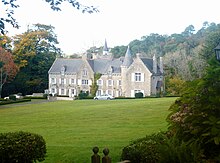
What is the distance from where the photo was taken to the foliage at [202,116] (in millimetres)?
5883

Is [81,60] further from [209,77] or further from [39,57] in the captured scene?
[209,77]

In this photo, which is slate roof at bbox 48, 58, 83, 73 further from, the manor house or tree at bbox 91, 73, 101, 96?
tree at bbox 91, 73, 101, 96

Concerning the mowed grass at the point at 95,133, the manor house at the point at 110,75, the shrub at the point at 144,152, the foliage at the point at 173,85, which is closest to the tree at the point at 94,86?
the manor house at the point at 110,75

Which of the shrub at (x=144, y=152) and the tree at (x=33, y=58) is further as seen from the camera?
the tree at (x=33, y=58)

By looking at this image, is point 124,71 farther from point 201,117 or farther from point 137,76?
point 201,117

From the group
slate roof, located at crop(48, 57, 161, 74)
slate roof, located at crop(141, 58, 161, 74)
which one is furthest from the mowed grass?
slate roof, located at crop(48, 57, 161, 74)

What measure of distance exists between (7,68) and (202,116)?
148 ft

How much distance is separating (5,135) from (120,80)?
4736 centimetres

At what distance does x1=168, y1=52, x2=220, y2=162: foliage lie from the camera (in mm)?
5883

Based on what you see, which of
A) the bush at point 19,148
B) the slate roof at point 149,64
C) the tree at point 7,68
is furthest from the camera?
the slate roof at point 149,64

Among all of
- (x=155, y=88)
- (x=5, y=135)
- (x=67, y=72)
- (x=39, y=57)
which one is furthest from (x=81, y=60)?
(x=5, y=135)

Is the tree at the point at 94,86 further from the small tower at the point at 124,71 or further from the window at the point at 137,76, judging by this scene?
the window at the point at 137,76

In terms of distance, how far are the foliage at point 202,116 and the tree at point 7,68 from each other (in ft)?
139

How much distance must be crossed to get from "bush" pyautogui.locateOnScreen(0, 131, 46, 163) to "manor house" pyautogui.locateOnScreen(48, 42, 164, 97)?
145 feet
